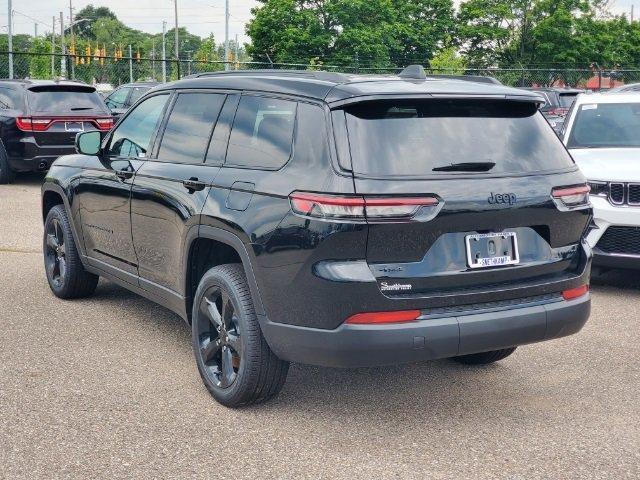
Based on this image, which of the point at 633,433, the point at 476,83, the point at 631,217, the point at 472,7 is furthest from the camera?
the point at 472,7

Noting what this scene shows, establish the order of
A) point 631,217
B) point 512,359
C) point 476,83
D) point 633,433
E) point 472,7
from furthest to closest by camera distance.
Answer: point 472,7 → point 631,217 → point 512,359 → point 476,83 → point 633,433

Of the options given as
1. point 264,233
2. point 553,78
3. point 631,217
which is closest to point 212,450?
point 264,233

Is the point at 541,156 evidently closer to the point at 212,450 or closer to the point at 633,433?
the point at 633,433

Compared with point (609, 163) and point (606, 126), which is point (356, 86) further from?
point (606, 126)

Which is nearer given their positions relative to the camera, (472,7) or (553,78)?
(553,78)

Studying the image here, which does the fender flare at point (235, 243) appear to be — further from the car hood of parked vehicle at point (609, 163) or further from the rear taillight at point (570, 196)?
the car hood of parked vehicle at point (609, 163)

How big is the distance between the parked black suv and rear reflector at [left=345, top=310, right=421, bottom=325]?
441 inches

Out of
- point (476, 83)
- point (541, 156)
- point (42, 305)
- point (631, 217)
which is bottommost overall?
point (42, 305)

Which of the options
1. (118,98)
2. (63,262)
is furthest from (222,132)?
(118,98)

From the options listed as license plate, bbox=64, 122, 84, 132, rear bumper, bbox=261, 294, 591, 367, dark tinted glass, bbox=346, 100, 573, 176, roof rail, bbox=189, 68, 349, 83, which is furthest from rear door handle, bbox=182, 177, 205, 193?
license plate, bbox=64, 122, 84, 132

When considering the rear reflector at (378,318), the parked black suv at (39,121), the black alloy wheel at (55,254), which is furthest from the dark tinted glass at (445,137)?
the parked black suv at (39,121)

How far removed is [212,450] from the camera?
4.12 m

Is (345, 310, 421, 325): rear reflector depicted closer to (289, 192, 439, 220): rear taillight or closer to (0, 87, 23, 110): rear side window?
(289, 192, 439, 220): rear taillight

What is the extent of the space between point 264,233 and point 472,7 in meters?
67.2
